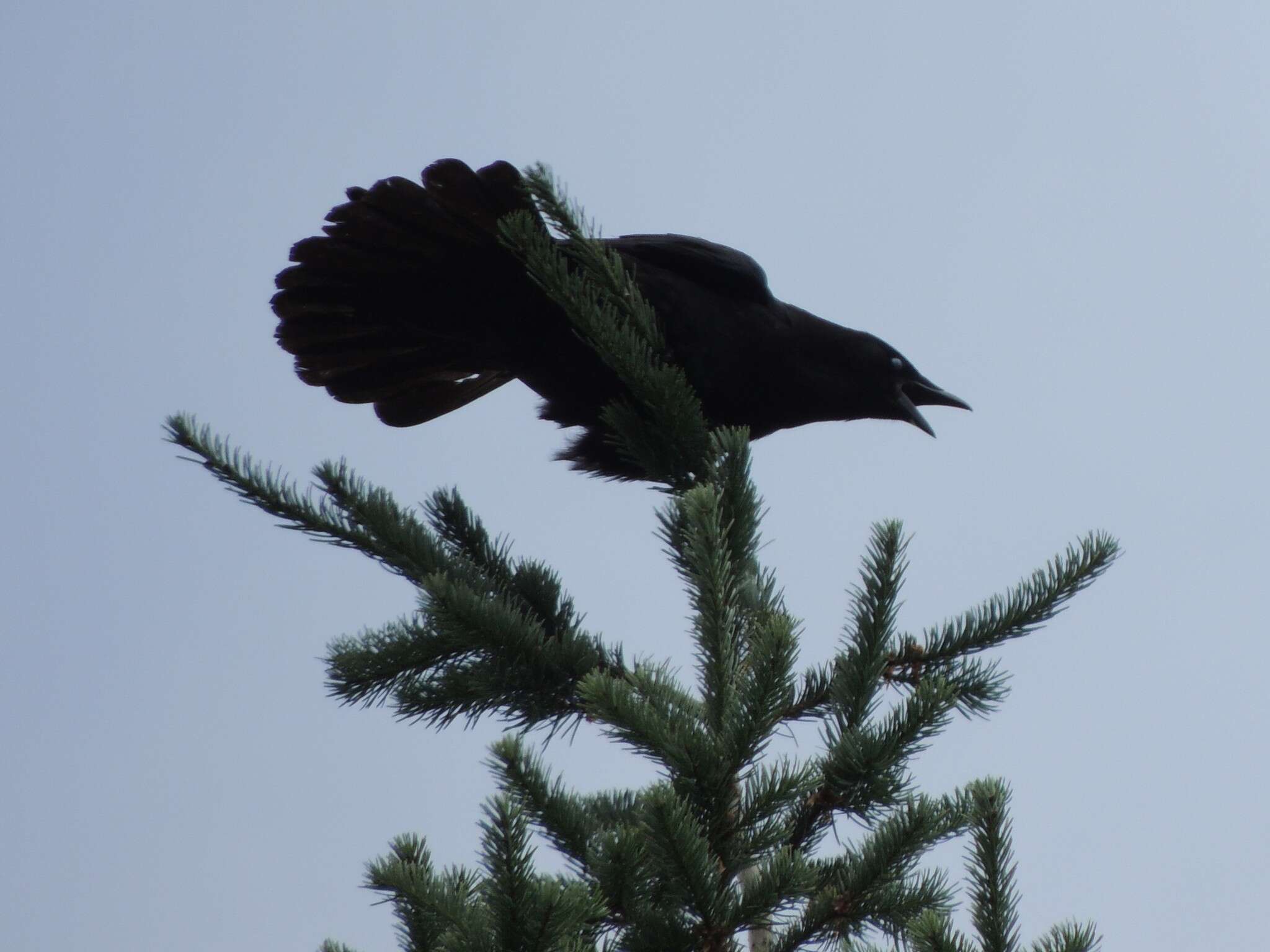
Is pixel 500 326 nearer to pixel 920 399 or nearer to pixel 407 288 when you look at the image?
pixel 407 288

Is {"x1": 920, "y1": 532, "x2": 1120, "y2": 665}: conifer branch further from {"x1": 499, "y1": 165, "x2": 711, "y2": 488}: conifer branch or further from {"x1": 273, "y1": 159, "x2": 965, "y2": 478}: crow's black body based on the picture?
{"x1": 273, "y1": 159, "x2": 965, "y2": 478}: crow's black body

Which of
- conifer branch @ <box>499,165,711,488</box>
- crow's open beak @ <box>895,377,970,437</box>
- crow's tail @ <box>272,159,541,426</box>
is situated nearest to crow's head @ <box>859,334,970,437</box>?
crow's open beak @ <box>895,377,970,437</box>

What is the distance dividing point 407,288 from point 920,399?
6.18ft

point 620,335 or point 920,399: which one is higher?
point 920,399

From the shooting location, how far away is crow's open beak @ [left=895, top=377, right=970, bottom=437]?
4.32 m

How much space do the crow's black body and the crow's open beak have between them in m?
0.11

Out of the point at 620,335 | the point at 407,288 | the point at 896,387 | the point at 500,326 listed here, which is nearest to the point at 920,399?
the point at 896,387

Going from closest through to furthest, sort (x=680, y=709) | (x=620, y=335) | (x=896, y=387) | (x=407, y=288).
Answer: (x=680, y=709)
(x=620, y=335)
(x=407, y=288)
(x=896, y=387)

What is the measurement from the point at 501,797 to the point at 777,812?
0.46 m

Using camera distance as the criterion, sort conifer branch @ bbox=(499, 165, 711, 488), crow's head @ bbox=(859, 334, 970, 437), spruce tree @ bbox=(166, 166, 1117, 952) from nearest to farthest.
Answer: spruce tree @ bbox=(166, 166, 1117, 952) → conifer branch @ bbox=(499, 165, 711, 488) → crow's head @ bbox=(859, 334, 970, 437)

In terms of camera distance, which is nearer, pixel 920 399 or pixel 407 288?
pixel 407 288

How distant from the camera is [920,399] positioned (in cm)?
447

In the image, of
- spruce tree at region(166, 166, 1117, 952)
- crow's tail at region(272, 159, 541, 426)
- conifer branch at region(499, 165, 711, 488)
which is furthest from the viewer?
crow's tail at region(272, 159, 541, 426)

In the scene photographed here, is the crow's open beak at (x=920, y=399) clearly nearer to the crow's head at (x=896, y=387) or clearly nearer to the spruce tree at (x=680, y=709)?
the crow's head at (x=896, y=387)
